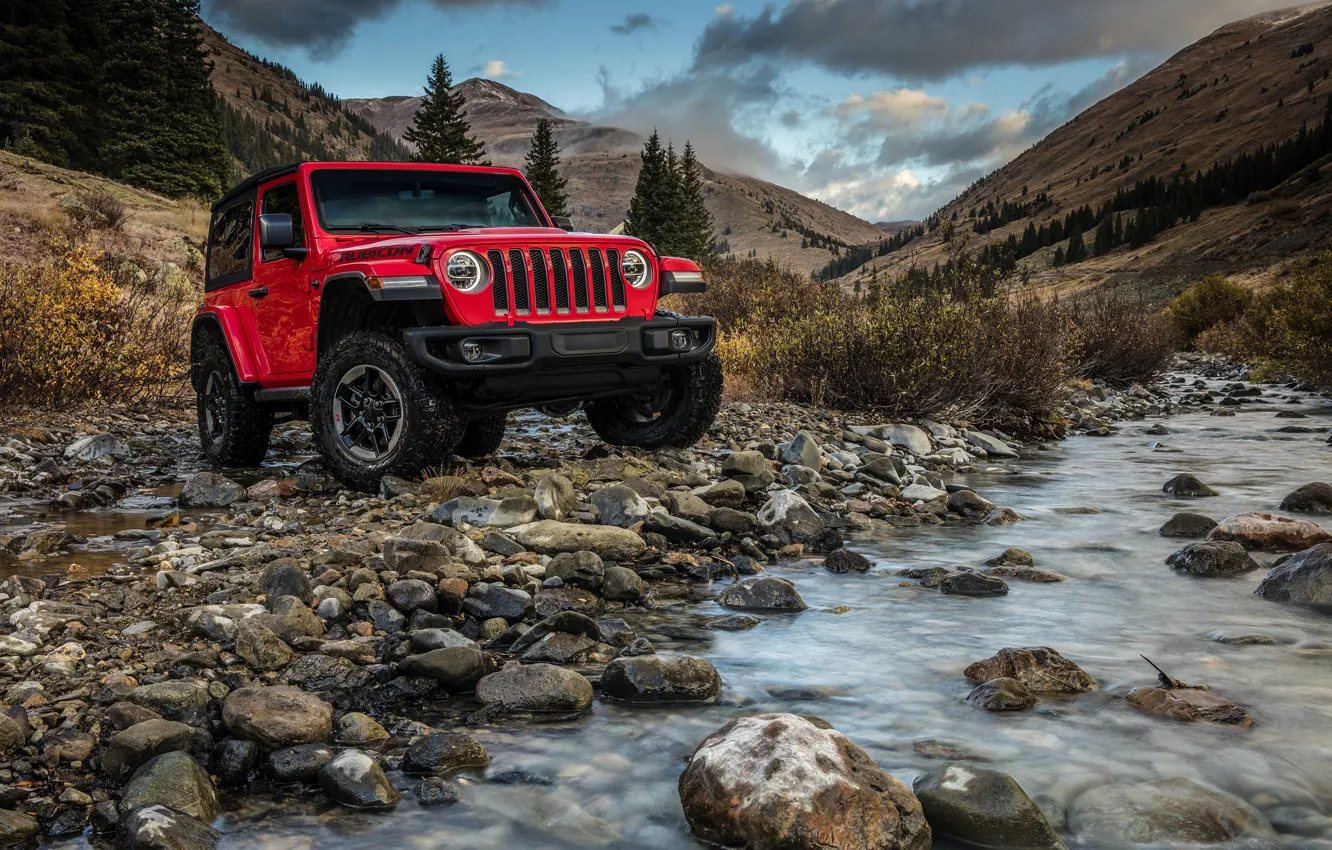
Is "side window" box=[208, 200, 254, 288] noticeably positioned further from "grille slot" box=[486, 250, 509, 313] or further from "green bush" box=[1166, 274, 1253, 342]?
"green bush" box=[1166, 274, 1253, 342]

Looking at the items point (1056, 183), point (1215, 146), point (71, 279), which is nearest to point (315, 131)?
point (1056, 183)

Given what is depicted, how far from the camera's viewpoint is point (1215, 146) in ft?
511

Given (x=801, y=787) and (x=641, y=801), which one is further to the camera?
(x=641, y=801)

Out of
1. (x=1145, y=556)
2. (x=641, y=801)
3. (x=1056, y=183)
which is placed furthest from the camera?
(x=1056, y=183)

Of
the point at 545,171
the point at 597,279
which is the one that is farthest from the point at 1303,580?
the point at 545,171

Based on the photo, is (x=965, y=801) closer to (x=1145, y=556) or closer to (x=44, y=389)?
(x=1145, y=556)

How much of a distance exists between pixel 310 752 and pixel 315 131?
20877 centimetres

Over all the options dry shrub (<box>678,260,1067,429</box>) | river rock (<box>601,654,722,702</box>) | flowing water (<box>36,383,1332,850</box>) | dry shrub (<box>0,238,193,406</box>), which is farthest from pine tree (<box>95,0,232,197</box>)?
river rock (<box>601,654,722,702</box>)

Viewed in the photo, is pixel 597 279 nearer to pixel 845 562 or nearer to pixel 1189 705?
pixel 845 562

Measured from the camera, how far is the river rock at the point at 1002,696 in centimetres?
354

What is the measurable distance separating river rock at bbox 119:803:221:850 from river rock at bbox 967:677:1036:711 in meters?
2.56

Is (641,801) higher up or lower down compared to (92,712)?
lower down

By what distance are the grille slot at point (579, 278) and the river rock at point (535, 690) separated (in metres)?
3.25

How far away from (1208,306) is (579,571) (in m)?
39.2
